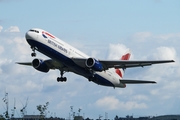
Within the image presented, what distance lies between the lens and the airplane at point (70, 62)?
72.1 m

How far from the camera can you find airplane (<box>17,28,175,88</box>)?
237ft

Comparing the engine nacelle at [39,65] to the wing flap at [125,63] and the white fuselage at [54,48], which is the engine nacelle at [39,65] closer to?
the white fuselage at [54,48]

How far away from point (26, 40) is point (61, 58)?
5938 millimetres

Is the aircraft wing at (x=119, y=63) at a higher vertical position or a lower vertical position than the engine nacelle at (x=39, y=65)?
lower

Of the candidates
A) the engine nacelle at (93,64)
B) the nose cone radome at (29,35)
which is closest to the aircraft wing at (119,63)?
the engine nacelle at (93,64)

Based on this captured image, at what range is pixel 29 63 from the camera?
9056 centimetres

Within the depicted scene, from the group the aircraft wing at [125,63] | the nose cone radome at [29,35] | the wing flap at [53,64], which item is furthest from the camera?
the wing flap at [53,64]

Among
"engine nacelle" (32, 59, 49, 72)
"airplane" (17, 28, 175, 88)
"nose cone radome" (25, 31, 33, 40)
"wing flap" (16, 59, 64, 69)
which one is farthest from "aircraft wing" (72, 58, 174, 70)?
"engine nacelle" (32, 59, 49, 72)

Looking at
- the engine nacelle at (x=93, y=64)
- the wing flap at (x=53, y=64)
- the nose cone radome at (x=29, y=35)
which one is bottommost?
the engine nacelle at (x=93, y=64)

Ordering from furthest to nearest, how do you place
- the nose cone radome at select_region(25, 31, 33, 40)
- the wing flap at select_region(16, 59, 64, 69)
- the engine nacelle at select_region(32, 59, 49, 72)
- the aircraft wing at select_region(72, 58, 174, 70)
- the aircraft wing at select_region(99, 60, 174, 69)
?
1. the engine nacelle at select_region(32, 59, 49, 72)
2. the wing flap at select_region(16, 59, 64, 69)
3. the aircraft wing at select_region(99, 60, 174, 69)
4. the aircraft wing at select_region(72, 58, 174, 70)
5. the nose cone radome at select_region(25, 31, 33, 40)

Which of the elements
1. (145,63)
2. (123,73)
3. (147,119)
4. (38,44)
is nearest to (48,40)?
(38,44)

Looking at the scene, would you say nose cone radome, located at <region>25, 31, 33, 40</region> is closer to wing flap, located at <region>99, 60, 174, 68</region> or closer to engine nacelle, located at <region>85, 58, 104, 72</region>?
engine nacelle, located at <region>85, 58, 104, 72</region>

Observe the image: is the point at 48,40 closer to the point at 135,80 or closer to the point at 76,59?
the point at 76,59

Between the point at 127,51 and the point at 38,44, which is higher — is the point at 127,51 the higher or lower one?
the higher one
